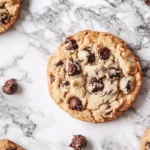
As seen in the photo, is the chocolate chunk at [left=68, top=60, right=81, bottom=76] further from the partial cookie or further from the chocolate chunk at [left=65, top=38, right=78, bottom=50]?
the partial cookie

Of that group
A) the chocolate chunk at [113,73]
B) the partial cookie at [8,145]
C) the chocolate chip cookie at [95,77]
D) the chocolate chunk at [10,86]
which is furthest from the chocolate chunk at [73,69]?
the partial cookie at [8,145]

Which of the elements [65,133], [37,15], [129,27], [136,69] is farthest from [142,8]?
[65,133]

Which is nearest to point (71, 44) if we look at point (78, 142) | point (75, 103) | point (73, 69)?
point (73, 69)

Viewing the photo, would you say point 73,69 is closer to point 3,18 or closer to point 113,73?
point 113,73

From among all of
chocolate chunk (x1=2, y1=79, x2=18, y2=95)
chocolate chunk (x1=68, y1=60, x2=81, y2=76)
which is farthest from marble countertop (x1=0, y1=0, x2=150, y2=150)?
chocolate chunk (x1=68, y1=60, x2=81, y2=76)

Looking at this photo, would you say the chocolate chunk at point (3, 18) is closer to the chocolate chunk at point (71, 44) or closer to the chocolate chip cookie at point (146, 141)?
the chocolate chunk at point (71, 44)

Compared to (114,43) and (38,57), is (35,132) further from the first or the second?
(114,43)
